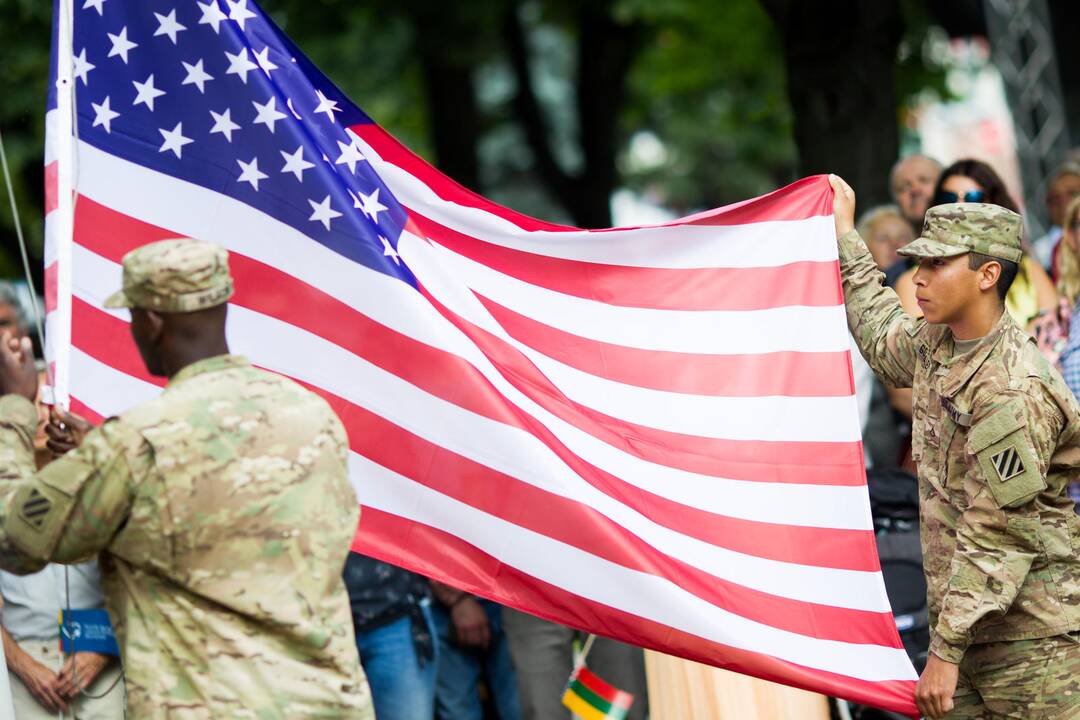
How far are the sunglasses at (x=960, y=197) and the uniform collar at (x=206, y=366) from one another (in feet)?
13.3

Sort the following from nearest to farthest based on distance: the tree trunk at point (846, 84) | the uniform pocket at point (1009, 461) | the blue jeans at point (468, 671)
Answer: the uniform pocket at point (1009, 461) < the blue jeans at point (468, 671) < the tree trunk at point (846, 84)

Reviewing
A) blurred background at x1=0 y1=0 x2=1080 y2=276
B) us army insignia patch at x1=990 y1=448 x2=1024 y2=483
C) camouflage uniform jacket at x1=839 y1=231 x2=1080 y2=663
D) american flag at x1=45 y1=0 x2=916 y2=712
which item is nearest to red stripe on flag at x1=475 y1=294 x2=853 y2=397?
american flag at x1=45 y1=0 x2=916 y2=712

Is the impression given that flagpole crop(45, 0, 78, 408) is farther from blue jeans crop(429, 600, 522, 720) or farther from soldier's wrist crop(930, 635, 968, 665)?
blue jeans crop(429, 600, 522, 720)

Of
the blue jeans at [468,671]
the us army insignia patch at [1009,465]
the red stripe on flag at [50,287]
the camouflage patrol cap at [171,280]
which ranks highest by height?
the camouflage patrol cap at [171,280]

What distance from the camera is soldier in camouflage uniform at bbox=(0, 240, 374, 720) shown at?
12.5 ft

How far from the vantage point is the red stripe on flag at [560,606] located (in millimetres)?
4867

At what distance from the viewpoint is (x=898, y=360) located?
5207 millimetres

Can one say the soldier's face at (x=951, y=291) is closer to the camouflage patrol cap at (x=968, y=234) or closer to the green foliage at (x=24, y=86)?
the camouflage patrol cap at (x=968, y=234)

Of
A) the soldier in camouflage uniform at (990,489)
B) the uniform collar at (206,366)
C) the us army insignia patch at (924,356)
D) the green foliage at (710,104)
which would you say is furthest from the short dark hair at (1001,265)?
the green foliage at (710,104)

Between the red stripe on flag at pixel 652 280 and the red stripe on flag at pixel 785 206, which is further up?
the red stripe on flag at pixel 785 206

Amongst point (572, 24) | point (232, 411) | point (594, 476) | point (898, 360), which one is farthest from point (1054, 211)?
point (572, 24)

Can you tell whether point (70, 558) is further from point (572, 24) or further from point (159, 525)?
point (572, 24)

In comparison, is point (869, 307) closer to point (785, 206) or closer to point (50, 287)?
point (785, 206)

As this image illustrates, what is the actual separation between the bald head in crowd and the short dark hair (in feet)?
11.6
